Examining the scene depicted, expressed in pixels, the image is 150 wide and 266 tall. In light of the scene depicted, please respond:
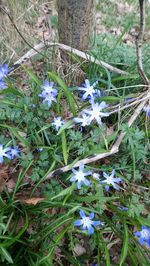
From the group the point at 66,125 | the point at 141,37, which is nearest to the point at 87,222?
the point at 66,125

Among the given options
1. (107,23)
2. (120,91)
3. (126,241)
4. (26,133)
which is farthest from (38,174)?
(107,23)

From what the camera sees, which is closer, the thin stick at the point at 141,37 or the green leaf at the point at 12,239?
the green leaf at the point at 12,239

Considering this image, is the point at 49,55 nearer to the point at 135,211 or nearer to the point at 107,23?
the point at 135,211

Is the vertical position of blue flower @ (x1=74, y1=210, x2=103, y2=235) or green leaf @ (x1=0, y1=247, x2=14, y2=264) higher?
blue flower @ (x1=74, y1=210, x2=103, y2=235)

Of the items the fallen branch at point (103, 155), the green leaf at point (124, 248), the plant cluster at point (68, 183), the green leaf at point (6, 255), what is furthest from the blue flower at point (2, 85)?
the green leaf at point (124, 248)

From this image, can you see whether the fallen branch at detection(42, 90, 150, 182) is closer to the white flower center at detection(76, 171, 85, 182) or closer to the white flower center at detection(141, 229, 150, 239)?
the white flower center at detection(76, 171, 85, 182)

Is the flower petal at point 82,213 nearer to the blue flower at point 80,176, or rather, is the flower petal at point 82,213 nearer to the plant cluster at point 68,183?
the plant cluster at point 68,183

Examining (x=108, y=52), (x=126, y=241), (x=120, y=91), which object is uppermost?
(x=108, y=52)

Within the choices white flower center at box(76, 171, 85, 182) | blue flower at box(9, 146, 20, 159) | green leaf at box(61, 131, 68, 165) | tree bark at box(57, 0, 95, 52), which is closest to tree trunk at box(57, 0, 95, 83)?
tree bark at box(57, 0, 95, 52)
